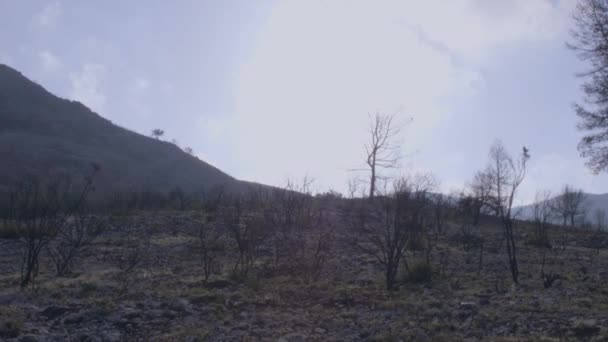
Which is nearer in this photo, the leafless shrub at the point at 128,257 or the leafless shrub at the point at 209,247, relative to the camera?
the leafless shrub at the point at 128,257

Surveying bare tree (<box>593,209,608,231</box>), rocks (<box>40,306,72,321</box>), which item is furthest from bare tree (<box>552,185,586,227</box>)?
rocks (<box>40,306,72,321</box>)

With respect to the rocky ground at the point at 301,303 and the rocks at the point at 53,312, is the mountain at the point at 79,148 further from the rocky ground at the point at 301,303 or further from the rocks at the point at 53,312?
the rocks at the point at 53,312

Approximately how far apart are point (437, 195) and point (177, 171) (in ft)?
134

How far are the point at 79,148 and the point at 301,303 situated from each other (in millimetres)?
51806

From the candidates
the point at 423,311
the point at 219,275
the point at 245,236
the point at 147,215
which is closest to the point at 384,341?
the point at 423,311

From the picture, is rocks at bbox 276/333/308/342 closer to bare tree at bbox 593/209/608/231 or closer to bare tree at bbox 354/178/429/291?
bare tree at bbox 354/178/429/291

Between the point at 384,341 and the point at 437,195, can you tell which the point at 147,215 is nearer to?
the point at 437,195

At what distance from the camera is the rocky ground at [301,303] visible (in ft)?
26.2

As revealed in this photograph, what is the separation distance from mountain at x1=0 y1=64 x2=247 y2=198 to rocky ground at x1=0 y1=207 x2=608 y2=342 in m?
35.8

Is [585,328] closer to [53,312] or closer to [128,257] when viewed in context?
[53,312]

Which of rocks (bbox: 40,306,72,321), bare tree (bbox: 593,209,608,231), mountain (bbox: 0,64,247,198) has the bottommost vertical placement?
rocks (bbox: 40,306,72,321)

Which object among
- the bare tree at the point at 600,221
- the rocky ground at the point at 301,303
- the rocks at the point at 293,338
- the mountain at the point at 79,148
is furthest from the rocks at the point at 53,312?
the mountain at the point at 79,148

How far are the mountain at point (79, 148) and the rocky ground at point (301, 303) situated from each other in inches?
1409

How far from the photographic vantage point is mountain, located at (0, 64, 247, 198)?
50.2 meters
